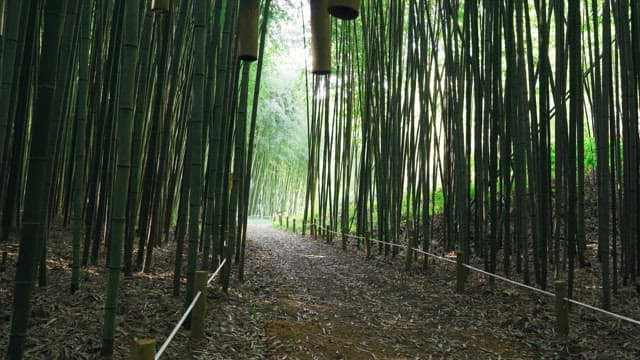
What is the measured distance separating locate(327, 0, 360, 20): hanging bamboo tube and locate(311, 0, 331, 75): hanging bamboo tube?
0.5 inches

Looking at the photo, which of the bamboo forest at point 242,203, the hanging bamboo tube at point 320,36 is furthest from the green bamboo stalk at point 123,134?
the hanging bamboo tube at point 320,36

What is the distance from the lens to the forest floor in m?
2.16

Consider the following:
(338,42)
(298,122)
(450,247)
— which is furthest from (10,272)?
(298,122)

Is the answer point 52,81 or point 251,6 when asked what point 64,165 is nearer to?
point 52,81

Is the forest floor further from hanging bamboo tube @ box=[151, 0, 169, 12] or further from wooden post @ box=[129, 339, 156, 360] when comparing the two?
hanging bamboo tube @ box=[151, 0, 169, 12]

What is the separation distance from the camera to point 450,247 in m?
5.07

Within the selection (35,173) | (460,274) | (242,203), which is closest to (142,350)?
(35,173)

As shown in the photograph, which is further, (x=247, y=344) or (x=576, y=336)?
(x=576, y=336)

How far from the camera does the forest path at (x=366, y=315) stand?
2484mm

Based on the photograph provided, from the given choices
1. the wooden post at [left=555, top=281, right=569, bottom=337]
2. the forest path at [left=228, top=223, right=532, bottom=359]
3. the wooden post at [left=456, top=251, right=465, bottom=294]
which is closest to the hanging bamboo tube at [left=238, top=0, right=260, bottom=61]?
the forest path at [left=228, top=223, right=532, bottom=359]

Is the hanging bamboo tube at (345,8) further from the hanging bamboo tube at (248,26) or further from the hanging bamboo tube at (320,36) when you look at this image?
the hanging bamboo tube at (248,26)

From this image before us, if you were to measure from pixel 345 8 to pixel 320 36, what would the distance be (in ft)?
0.19

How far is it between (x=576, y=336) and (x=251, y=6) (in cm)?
277

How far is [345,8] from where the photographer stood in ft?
2.10
